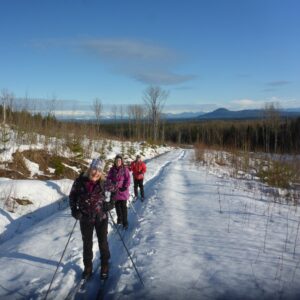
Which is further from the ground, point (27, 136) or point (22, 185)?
point (27, 136)

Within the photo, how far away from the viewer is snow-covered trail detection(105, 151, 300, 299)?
5.03 m

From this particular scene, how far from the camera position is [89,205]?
221 inches

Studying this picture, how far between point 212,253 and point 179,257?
67 centimetres

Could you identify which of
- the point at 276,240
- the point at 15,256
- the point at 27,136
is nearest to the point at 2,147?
the point at 27,136

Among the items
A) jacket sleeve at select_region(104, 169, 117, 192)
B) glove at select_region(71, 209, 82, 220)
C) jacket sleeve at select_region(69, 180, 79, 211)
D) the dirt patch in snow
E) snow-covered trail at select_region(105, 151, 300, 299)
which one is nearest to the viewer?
snow-covered trail at select_region(105, 151, 300, 299)

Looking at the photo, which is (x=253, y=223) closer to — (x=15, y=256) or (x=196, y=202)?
(x=196, y=202)

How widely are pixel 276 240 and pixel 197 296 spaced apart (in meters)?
2.97

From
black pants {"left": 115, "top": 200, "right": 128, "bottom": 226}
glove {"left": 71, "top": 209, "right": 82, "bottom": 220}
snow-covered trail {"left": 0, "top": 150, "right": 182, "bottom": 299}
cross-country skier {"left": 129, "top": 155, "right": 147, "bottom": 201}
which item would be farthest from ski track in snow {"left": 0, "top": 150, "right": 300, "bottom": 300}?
cross-country skier {"left": 129, "top": 155, "right": 147, "bottom": 201}

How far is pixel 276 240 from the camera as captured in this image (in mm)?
7059

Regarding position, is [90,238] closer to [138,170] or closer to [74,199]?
[74,199]

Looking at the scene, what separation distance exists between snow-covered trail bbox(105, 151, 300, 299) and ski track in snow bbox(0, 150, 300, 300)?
15 millimetres

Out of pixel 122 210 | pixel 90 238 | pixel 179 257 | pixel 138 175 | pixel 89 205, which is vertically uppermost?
pixel 89 205

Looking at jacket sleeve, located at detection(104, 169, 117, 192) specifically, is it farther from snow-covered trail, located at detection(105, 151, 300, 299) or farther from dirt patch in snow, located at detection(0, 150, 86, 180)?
dirt patch in snow, located at detection(0, 150, 86, 180)

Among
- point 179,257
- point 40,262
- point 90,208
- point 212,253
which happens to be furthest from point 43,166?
point 212,253
